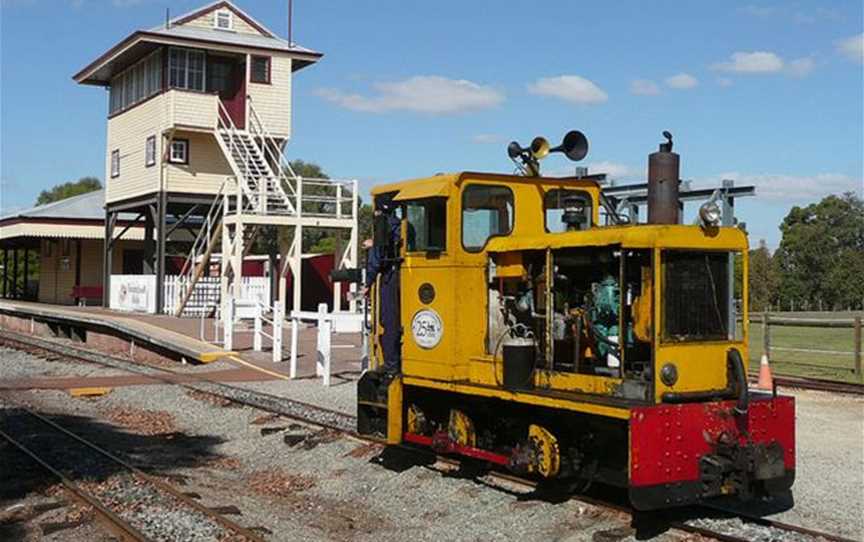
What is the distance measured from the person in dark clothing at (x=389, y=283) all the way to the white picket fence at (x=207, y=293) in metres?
20.8

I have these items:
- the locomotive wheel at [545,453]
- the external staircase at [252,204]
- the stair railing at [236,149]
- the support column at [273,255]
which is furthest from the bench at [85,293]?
the locomotive wheel at [545,453]

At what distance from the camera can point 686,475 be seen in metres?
7.15

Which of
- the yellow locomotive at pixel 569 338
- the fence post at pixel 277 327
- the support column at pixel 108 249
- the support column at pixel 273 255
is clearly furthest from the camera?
the support column at pixel 108 249

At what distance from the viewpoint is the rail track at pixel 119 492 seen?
7703 mm

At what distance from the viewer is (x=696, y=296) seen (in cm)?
759

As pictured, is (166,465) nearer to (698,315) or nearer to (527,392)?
(527,392)

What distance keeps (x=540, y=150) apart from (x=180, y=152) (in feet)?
76.9

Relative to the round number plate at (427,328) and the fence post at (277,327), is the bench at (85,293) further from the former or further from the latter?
the round number plate at (427,328)

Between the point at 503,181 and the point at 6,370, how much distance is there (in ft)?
49.8

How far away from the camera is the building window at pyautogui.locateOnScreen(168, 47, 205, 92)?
30250 millimetres

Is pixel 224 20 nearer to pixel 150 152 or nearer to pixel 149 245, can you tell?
pixel 150 152

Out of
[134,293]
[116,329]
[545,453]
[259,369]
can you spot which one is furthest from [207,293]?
[545,453]

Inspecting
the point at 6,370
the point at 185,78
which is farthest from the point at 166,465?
the point at 185,78

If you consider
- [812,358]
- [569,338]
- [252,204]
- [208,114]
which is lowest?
[812,358]
